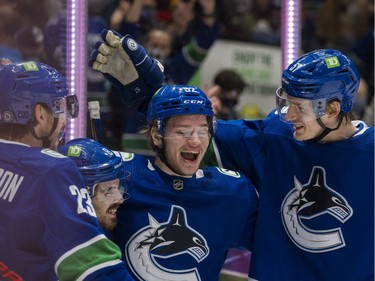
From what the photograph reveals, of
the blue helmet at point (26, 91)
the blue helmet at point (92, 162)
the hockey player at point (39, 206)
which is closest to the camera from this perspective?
the hockey player at point (39, 206)

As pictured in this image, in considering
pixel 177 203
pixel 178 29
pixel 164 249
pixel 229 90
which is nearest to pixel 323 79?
pixel 177 203

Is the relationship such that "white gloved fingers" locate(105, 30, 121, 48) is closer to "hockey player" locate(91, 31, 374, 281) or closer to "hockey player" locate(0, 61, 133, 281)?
"hockey player" locate(91, 31, 374, 281)

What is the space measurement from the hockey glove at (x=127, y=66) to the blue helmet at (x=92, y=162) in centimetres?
32

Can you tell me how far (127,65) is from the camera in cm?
275

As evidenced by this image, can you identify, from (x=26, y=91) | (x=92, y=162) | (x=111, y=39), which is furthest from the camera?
(x=111, y=39)

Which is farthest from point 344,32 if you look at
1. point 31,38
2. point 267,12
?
point 31,38

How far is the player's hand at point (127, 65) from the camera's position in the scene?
8.83 ft

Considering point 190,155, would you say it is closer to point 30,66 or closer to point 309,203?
point 309,203

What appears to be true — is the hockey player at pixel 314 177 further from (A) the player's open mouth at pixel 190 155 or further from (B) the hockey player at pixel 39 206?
(B) the hockey player at pixel 39 206

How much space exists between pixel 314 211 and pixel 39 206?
855 mm

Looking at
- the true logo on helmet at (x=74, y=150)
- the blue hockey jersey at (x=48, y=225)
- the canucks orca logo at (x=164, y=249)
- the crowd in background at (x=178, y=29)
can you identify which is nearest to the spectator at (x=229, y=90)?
the crowd in background at (x=178, y=29)

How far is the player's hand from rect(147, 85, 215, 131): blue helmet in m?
0.17

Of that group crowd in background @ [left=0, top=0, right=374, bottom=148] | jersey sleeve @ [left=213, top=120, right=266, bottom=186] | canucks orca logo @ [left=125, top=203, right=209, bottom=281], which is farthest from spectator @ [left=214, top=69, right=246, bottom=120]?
canucks orca logo @ [left=125, top=203, right=209, bottom=281]

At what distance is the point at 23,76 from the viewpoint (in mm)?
2316
